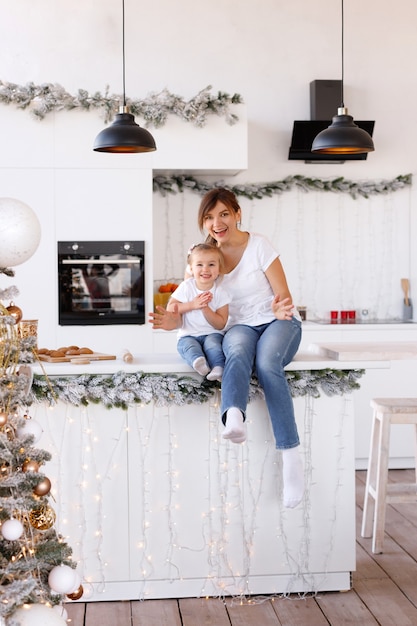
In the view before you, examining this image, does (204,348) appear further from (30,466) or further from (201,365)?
(30,466)

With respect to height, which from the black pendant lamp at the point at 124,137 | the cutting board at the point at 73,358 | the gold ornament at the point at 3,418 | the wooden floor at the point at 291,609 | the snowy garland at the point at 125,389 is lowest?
the wooden floor at the point at 291,609

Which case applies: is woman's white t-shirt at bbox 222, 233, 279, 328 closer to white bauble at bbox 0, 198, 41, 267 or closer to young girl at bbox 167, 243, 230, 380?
young girl at bbox 167, 243, 230, 380

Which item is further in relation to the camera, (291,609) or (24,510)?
(291,609)

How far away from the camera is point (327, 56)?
6242 millimetres

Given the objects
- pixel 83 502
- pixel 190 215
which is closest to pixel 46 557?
pixel 83 502

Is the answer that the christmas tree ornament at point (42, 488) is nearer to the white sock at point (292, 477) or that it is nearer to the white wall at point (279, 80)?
Result: the white sock at point (292, 477)

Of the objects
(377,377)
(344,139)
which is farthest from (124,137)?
(377,377)

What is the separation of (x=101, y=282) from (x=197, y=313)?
205cm

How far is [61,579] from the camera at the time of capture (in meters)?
2.29

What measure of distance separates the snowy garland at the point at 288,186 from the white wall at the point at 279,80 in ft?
0.19

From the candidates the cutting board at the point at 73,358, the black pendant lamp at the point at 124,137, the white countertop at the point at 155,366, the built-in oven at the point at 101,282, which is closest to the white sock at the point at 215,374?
the white countertop at the point at 155,366

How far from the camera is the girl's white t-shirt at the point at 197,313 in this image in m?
3.55

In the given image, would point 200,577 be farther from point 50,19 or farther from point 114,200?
point 50,19

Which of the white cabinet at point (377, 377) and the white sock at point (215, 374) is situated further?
the white cabinet at point (377, 377)
